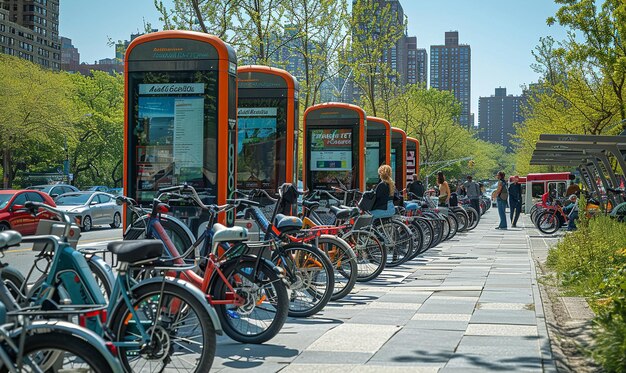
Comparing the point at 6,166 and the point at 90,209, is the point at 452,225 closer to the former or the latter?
the point at 90,209

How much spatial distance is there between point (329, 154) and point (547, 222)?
A: 402 inches

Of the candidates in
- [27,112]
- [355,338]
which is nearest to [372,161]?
[355,338]

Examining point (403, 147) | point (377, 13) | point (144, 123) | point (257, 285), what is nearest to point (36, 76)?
point (377, 13)

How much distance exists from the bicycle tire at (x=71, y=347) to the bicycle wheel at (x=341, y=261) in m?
5.54

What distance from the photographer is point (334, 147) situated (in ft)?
56.1

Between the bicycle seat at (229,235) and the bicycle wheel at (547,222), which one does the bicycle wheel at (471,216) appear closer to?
the bicycle wheel at (547,222)

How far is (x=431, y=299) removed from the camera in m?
9.49

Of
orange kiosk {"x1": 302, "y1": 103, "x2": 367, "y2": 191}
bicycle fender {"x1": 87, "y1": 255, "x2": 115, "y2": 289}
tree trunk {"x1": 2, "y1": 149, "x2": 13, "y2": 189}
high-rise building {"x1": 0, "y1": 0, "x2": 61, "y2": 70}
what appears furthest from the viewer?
high-rise building {"x1": 0, "y1": 0, "x2": 61, "y2": 70}

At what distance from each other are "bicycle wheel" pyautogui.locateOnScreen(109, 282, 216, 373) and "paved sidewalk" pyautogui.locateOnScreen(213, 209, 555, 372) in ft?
3.58

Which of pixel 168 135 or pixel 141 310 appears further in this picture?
pixel 168 135

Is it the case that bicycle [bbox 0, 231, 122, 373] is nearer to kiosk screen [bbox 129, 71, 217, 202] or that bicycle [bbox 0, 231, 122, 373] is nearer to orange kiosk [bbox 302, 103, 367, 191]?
kiosk screen [bbox 129, 71, 217, 202]

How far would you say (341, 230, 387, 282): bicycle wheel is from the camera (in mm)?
11070

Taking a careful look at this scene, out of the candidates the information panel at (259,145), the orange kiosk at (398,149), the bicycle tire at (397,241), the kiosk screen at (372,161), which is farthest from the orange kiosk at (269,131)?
the orange kiosk at (398,149)

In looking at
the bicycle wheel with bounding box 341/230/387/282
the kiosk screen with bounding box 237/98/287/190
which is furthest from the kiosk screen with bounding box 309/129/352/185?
the bicycle wheel with bounding box 341/230/387/282
